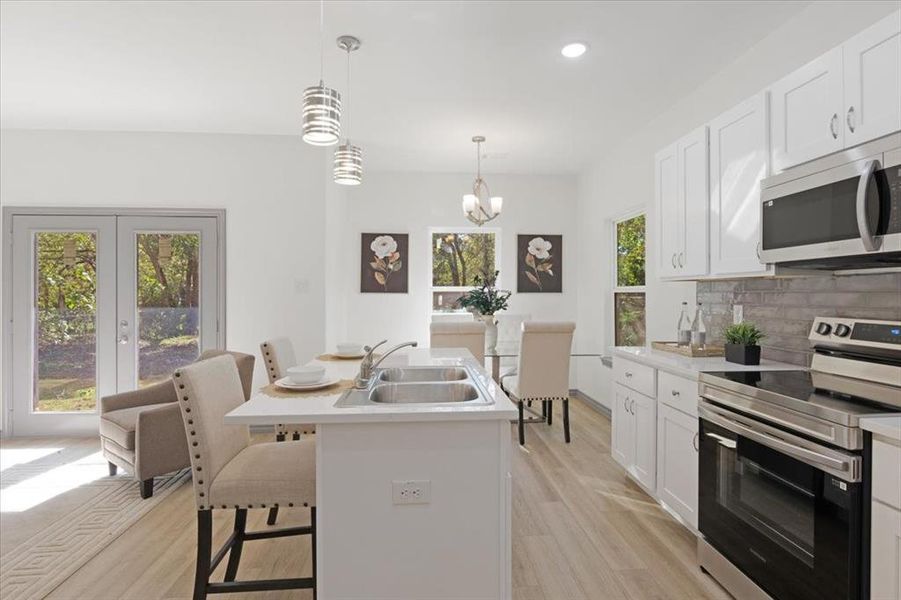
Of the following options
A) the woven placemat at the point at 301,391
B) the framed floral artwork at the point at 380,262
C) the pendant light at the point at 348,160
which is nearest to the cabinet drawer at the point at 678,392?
the woven placemat at the point at 301,391

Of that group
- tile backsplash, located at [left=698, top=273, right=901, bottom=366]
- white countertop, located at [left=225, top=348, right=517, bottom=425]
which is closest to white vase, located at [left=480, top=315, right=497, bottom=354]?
tile backsplash, located at [left=698, top=273, right=901, bottom=366]

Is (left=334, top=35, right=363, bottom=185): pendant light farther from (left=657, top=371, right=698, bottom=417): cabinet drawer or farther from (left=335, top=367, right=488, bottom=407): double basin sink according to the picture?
(left=657, top=371, right=698, bottom=417): cabinet drawer

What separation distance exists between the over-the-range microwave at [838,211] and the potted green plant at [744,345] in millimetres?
428

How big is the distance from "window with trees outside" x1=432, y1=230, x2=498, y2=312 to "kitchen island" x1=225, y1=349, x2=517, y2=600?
4254mm

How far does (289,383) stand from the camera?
6.78 feet

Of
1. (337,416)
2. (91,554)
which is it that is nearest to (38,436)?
(91,554)

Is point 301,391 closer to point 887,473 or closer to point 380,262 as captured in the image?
point 887,473

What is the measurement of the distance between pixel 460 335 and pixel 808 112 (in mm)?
2771

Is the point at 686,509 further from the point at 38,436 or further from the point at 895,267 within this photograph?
the point at 38,436

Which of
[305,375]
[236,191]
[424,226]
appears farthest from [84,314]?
[305,375]

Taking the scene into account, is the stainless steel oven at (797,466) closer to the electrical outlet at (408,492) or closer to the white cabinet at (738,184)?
the white cabinet at (738,184)

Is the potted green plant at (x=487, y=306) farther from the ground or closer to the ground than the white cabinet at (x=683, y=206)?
closer to the ground

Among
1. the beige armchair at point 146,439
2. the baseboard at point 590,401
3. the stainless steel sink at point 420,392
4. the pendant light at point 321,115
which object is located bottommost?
the baseboard at point 590,401

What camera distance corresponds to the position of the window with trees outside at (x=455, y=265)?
5922 mm
